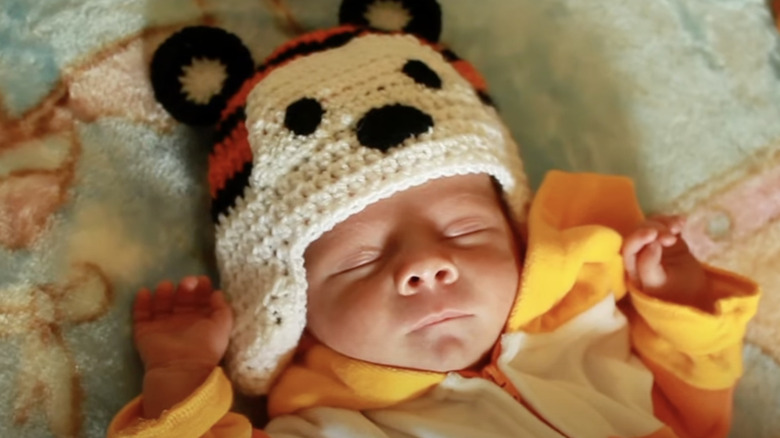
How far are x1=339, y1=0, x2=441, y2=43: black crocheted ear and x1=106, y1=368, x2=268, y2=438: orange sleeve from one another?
0.51 m

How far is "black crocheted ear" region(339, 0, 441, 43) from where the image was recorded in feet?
4.06

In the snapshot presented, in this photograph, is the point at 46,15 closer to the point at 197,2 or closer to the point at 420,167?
the point at 197,2

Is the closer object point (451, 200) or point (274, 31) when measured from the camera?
point (451, 200)

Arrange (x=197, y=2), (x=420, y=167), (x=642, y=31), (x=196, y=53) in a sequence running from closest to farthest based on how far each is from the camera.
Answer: (x=420, y=167)
(x=196, y=53)
(x=197, y=2)
(x=642, y=31)

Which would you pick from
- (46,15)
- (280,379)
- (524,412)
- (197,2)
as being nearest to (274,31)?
(197,2)

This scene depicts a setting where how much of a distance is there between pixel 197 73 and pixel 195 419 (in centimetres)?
43

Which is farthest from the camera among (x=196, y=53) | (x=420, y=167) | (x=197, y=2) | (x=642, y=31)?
(x=642, y=31)

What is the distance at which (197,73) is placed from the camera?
1155mm

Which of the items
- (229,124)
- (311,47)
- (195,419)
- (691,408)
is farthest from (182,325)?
(691,408)

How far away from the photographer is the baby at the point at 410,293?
1.03m

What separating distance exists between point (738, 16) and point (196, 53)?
0.78 metres

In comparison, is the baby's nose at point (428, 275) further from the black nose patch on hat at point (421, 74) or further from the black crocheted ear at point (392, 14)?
the black crocheted ear at point (392, 14)

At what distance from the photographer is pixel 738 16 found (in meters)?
1.38

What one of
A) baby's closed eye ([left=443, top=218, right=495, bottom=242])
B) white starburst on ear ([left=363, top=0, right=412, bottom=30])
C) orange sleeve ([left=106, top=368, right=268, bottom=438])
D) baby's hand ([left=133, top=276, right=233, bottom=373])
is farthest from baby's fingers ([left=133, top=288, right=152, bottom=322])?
white starburst on ear ([left=363, top=0, right=412, bottom=30])
